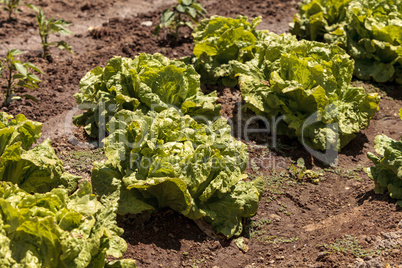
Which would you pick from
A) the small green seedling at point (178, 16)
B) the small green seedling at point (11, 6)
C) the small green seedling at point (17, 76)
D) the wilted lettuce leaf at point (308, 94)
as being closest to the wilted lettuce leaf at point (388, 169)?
the wilted lettuce leaf at point (308, 94)

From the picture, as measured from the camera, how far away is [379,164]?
579 cm

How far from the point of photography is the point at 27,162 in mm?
4805

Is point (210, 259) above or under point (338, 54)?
under

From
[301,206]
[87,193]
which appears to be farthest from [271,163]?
[87,193]

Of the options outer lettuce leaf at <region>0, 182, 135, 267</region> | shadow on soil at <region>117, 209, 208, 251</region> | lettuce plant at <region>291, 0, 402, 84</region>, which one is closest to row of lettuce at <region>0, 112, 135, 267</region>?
outer lettuce leaf at <region>0, 182, 135, 267</region>

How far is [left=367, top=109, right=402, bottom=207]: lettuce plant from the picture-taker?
5426 millimetres

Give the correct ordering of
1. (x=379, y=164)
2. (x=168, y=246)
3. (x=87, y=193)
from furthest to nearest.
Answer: (x=379, y=164) → (x=168, y=246) → (x=87, y=193)

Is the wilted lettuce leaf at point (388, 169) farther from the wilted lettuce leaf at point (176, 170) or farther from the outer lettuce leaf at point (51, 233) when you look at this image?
the outer lettuce leaf at point (51, 233)

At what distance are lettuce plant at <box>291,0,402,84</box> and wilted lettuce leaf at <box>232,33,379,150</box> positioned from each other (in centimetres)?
131

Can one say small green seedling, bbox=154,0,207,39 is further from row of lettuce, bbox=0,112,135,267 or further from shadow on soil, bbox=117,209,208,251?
row of lettuce, bbox=0,112,135,267

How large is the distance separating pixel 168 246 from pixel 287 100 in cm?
290

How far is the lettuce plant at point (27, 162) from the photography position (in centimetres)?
470

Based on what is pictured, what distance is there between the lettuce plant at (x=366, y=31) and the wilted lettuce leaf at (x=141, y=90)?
2.97 metres

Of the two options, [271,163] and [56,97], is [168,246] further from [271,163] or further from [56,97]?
[56,97]
